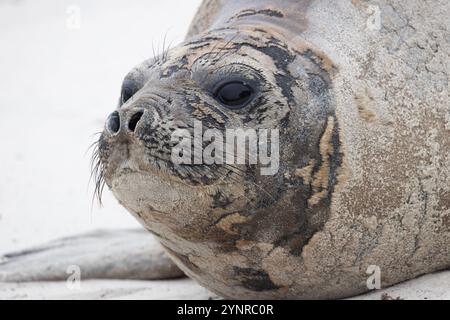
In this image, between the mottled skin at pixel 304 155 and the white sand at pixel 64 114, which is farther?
the white sand at pixel 64 114

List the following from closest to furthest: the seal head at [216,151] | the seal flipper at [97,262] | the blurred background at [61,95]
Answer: the seal head at [216,151] < the seal flipper at [97,262] < the blurred background at [61,95]

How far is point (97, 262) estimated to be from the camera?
5195 mm

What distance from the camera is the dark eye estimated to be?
334 cm

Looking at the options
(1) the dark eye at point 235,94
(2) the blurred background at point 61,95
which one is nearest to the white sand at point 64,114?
(2) the blurred background at point 61,95

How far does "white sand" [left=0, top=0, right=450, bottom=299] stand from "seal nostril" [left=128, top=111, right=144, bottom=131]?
1.28 meters

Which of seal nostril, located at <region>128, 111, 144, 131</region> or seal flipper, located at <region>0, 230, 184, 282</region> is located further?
seal flipper, located at <region>0, 230, 184, 282</region>

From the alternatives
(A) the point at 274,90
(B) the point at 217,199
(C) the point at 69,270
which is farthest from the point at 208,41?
(C) the point at 69,270

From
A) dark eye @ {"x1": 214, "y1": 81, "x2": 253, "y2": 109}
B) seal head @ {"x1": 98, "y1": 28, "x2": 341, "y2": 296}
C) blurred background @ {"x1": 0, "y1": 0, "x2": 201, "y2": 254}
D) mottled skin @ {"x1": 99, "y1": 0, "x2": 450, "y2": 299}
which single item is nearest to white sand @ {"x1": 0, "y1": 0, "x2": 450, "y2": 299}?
blurred background @ {"x1": 0, "y1": 0, "x2": 201, "y2": 254}

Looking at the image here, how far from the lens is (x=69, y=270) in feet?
16.9

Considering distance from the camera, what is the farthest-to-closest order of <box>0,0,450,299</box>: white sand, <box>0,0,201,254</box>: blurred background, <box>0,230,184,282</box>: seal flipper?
1. <box>0,0,201,254</box>: blurred background
2. <box>0,230,184,282</box>: seal flipper
3. <box>0,0,450,299</box>: white sand

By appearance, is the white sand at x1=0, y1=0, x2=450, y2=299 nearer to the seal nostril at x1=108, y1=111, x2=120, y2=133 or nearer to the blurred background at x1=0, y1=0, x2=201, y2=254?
the blurred background at x1=0, y1=0, x2=201, y2=254

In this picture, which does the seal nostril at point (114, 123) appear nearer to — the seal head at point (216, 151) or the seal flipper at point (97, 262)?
the seal head at point (216, 151)

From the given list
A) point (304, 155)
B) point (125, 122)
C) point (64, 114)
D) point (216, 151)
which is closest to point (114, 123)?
point (125, 122)

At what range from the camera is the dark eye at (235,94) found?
131 inches
